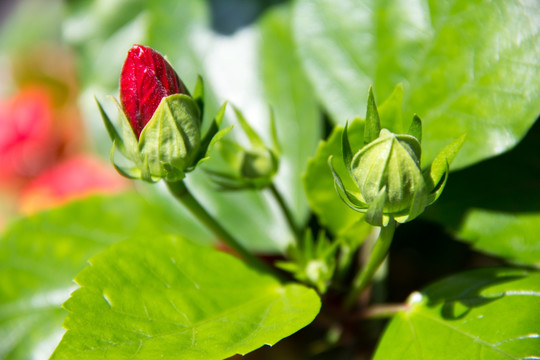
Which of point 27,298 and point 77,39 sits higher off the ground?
point 77,39

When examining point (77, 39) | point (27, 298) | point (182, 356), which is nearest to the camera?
point (182, 356)

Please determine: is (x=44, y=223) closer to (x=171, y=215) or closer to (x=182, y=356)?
(x=171, y=215)

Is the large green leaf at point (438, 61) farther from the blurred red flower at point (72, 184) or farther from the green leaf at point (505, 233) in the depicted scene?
the blurred red flower at point (72, 184)

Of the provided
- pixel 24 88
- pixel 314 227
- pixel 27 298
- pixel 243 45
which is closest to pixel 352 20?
pixel 243 45

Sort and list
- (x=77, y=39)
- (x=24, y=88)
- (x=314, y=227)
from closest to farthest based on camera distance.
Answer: (x=314, y=227) → (x=77, y=39) → (x=24, y=88)

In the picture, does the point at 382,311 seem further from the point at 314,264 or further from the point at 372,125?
the point at 372,125

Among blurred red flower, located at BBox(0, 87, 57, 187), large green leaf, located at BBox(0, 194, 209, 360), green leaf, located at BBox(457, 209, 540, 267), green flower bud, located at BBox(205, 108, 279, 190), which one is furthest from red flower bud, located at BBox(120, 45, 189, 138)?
blurred red flower, located at BBox(0, 87, 57, 187)

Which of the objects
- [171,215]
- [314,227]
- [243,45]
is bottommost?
[314,227]

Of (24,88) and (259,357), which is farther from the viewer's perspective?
(24,88)
